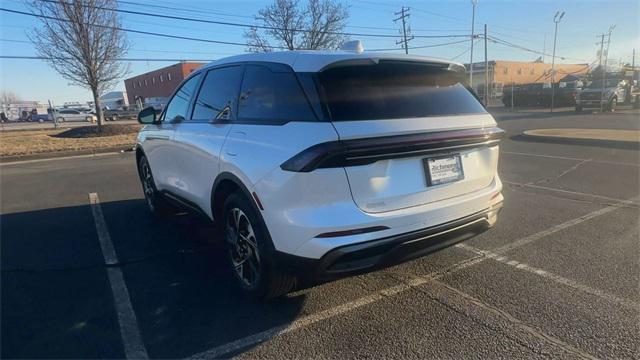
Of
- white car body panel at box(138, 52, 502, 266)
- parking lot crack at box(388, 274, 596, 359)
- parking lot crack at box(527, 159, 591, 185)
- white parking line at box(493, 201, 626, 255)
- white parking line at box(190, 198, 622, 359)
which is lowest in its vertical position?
parking lot crack at box(527, 159, 591, 185)

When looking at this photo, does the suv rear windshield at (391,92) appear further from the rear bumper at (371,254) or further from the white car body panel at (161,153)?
the white car body panel at (161,153)

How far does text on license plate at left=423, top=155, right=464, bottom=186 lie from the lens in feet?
9.09

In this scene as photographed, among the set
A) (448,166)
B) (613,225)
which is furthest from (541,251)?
(448,166)

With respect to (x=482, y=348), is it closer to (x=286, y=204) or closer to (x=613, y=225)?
(x=286, y=204)

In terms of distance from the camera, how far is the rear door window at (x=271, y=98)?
8.82 ft

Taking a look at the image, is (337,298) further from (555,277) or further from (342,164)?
(555,277)

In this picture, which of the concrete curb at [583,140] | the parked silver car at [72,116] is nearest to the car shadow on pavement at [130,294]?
the concrete curb at [583,140]

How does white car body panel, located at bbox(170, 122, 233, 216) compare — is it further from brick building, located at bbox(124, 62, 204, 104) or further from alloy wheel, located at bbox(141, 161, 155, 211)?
brick building, located at bbox(124, 62, 204, 104)

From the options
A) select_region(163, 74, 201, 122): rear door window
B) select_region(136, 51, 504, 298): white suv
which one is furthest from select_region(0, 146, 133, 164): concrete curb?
select_region(136, 51, 504, 298): white suv

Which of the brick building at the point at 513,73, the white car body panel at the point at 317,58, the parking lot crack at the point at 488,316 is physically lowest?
the parking lot crack at the point at 488,316

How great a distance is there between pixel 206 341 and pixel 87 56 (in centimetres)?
1862

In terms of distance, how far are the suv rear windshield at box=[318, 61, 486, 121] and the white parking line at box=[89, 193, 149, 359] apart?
188 cm

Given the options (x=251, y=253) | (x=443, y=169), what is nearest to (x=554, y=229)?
(x=443, y=169)

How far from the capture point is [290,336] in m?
2.73
